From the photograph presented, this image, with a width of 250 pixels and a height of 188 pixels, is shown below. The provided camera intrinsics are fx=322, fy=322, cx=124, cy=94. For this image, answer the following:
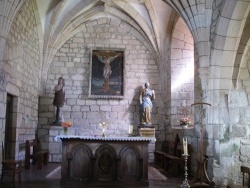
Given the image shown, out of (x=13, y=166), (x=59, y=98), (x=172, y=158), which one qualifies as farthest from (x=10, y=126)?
(x=172, y=158)

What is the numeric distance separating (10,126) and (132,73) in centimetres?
448

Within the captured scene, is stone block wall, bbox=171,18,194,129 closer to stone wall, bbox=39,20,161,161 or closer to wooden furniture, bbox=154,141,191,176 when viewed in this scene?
wooden furniture, bbox=154,141,191,176

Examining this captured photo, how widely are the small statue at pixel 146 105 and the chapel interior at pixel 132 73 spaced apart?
0.96ft

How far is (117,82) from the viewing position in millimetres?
10297

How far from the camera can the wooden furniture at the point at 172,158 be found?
7.02 m

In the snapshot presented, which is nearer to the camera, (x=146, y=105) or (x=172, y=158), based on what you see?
(x=172, y=158)

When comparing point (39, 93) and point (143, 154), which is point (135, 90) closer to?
point (39, 93)

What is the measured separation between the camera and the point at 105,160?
226 inches

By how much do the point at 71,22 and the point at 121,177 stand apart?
5882 mm

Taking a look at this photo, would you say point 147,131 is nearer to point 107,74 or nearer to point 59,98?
point 107,74

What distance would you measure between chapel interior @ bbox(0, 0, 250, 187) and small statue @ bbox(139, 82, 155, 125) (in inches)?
11.5

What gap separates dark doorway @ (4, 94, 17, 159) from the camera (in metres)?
7.08

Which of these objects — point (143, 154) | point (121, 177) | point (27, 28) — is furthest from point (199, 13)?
point (27, 28)

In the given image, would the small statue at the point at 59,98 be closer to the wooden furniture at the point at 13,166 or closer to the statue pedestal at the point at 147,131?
the statue pedestal at the point at 147,131
